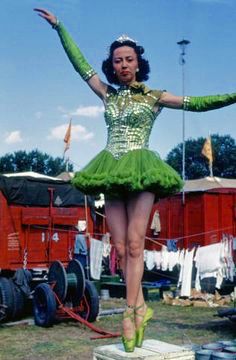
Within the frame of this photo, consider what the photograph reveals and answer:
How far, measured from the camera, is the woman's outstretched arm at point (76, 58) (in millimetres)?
3555

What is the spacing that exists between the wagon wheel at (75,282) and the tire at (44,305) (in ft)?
1.68

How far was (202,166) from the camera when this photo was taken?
62.6 m

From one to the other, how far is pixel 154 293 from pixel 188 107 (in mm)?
11304

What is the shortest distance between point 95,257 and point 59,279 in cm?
236

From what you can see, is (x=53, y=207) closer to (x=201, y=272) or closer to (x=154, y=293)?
(x=201, y=272)

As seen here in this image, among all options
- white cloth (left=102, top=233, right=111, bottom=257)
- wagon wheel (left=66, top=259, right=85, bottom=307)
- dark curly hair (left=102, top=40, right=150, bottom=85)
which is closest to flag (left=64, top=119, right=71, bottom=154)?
white cloth (left=102, top=233, right=111, bottom=257)

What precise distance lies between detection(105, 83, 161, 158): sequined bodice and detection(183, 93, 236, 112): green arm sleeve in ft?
0.76

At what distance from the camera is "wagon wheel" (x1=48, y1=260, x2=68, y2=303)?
8.87 meters

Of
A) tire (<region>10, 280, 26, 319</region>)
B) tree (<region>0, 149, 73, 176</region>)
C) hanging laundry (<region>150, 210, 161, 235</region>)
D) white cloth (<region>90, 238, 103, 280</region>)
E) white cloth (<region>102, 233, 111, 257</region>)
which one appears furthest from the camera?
tree (<region>0, 149, 73, 176</region>)

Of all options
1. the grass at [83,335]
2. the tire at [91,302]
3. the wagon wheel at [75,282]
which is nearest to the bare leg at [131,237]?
the grass at [83,335]

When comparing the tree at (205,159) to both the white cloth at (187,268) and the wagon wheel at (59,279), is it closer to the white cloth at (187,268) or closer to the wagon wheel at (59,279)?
the white cloth at (187,268)

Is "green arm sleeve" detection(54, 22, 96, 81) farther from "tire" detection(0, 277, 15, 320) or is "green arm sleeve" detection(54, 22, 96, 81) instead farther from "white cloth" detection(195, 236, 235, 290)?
"white cloth" detection(195, 236, 235, 290)

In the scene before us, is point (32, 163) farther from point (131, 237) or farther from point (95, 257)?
point (131, 237)

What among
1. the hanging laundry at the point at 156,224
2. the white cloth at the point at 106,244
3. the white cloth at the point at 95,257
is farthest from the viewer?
the hanging laundry at the point at 156,224
